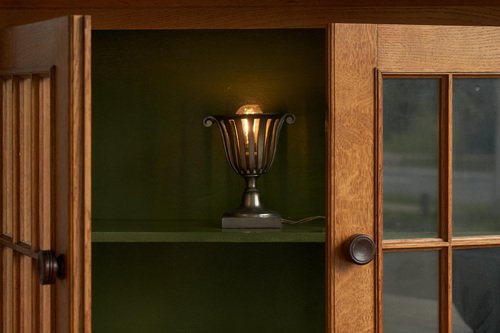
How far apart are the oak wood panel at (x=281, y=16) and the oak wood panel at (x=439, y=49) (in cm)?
38

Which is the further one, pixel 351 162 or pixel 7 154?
pixel 7 154

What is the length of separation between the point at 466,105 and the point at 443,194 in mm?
240

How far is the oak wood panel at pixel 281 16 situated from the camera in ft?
8.06

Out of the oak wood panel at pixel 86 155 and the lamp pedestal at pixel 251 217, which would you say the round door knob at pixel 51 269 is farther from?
the lamp pedestal at pixel 251 217

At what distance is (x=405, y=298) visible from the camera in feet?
6.91

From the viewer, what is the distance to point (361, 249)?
6.61 ft

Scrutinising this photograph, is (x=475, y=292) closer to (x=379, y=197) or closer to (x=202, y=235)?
(x=379, y=197)

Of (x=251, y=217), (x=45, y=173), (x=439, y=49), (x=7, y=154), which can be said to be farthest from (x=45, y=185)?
(x=439, y=49)

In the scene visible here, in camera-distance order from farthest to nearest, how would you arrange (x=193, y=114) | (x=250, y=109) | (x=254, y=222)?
(x=193, y=114)
(x=250, y=109)
(x=254, y=222)

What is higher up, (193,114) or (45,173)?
(193,114)

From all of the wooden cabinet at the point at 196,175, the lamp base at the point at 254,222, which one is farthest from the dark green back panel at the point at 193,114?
the lamp base at the point at 254,222

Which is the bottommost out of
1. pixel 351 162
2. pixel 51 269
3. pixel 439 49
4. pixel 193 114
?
pixel 51 269

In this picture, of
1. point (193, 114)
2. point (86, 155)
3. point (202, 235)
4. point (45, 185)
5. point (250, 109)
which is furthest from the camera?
point (193, 114)

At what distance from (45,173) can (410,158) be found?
92 cm
